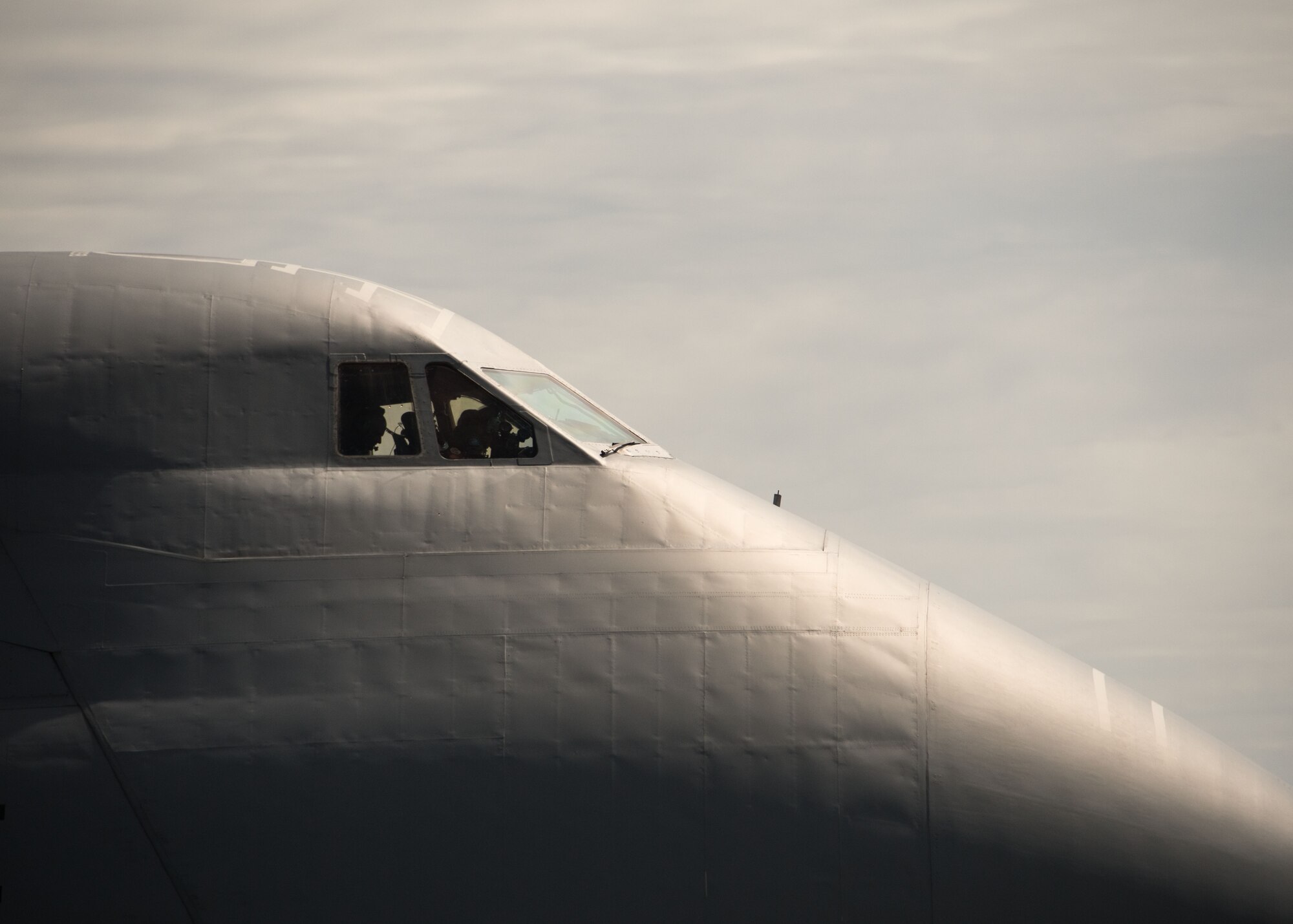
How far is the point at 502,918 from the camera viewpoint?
36.8ft

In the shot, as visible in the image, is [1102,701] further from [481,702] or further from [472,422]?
[472,422]

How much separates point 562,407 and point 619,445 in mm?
574

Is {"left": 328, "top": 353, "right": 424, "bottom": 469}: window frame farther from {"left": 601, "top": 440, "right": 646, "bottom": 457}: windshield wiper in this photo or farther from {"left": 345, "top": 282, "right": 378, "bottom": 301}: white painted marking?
{"left": 601, "top": 440, "right": 646, "bottom": 457}: windshield wiper

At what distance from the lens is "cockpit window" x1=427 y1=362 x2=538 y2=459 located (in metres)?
12.3

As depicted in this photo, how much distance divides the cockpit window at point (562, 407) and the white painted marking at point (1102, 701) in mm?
4247

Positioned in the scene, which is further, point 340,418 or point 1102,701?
point 340,418

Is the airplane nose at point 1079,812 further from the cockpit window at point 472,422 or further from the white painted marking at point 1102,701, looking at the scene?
the cockpit window at point 472,422

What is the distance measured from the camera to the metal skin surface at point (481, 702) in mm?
11203

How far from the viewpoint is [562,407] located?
12.7 meters

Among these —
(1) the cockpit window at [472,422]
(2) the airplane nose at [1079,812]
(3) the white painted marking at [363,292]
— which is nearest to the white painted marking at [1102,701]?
(2) the airplane nose at [1079,812]

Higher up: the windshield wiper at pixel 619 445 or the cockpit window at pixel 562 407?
the cockpit window at pixel 562 407

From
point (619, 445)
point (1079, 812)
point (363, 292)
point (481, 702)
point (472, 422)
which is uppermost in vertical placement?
point (363, 292)

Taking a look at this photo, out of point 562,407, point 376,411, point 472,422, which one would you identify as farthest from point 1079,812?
point 376,411

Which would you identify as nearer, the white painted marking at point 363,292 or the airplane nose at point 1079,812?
the airplane nose at point 1079,812
